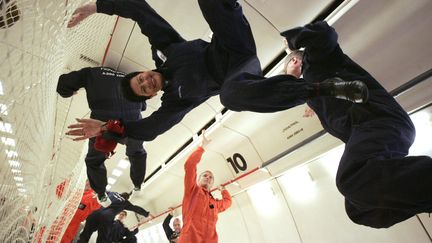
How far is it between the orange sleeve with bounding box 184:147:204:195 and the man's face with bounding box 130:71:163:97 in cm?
166

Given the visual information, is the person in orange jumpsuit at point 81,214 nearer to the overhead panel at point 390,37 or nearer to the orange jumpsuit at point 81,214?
the orange jumpsuit at point 81,214

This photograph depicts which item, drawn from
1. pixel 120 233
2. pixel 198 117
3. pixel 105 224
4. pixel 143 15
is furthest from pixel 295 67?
pixel 120 233

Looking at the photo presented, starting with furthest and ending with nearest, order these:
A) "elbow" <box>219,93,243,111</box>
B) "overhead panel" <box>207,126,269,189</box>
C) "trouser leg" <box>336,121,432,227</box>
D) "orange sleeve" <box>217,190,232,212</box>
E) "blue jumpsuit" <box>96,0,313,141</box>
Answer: "orange sleeve" <box>217,190,232,212</box>
"overhead panel" <box>207,126,269,189</box>
"elbow" <box>219,93,243,111</box>
"blue jumpsuit" <box>96,0,313,141</box>
"trouser leg" <box>336,121,432,227</box>

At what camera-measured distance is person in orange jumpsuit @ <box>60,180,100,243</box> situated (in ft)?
16.8

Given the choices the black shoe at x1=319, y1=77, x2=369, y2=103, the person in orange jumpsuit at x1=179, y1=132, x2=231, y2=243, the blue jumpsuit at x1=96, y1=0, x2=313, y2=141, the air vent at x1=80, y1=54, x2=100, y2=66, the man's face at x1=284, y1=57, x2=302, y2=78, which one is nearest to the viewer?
the black shoe at x1=319, y1=77, x2=369, y2=103

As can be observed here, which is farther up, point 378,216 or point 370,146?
point 370,146

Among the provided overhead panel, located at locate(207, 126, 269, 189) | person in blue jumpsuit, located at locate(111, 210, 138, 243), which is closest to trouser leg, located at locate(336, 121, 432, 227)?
overhead panel, located at locate(207, 126, 269, 189)

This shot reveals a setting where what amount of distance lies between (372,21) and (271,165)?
2.46 meters

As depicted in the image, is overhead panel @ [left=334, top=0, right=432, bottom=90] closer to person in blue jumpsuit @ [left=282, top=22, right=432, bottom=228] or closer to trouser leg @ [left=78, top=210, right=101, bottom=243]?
person in blue jumpsuit @ [left=282, top=22, right=432, bottom=228]

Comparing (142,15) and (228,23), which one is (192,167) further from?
(228,23)

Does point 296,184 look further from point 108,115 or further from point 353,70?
point 108,115

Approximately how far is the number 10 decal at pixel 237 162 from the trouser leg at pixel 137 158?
2.02m

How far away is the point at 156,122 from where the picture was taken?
7.97 feet

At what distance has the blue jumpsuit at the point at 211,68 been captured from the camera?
1.67 meters
